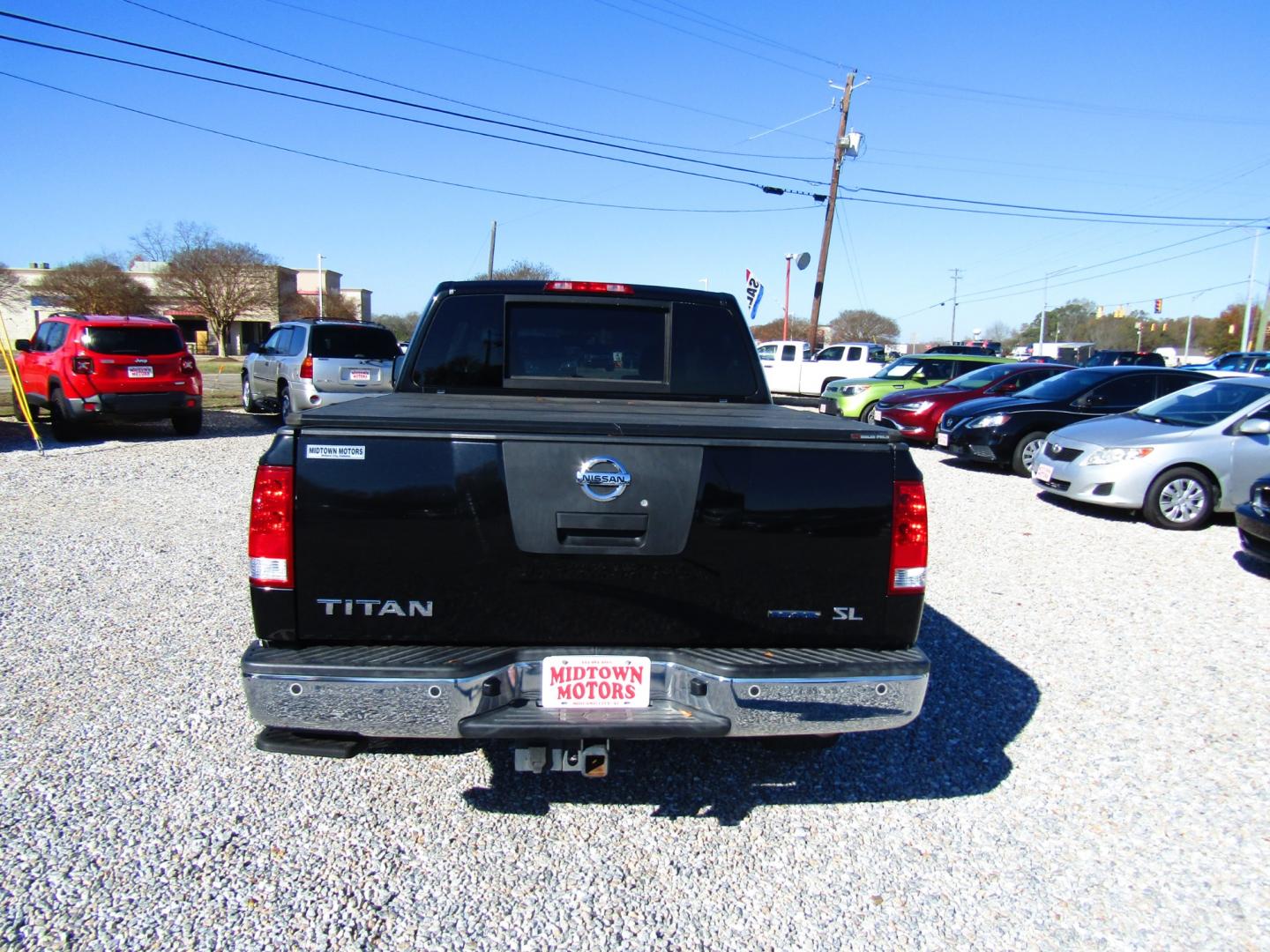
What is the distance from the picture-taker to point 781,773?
347 cm

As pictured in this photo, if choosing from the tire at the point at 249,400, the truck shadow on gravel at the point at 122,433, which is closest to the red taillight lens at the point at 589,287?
the truck shadow on gravel at the point at 122,433

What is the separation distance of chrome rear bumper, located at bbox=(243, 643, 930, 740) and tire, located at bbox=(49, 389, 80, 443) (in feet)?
40.2

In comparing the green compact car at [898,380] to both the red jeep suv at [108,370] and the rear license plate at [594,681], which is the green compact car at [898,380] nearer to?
the red jeep suv at [108,370]

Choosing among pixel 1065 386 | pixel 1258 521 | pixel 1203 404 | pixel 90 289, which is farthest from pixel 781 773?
pixel 90 289

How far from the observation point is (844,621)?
270 cm

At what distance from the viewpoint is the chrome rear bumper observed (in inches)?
95.9

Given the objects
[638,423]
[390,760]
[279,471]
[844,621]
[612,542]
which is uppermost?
[638,423]

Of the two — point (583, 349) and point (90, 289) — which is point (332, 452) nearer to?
point (583, 349)

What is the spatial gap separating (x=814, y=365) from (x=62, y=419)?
1884 cm

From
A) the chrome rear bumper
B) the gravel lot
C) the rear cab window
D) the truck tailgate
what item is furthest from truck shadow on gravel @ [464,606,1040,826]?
the rear cab window

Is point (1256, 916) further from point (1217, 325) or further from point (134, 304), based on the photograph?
point (1217, 325)

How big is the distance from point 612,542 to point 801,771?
5.30ft

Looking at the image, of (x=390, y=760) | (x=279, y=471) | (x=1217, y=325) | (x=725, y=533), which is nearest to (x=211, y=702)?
(x=390, y=760)

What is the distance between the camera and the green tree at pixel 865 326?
82875 mm
